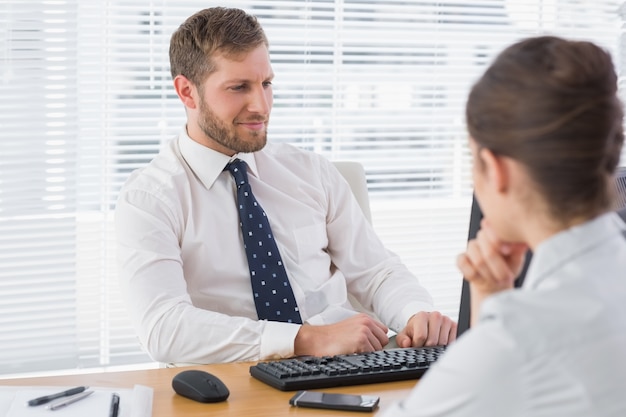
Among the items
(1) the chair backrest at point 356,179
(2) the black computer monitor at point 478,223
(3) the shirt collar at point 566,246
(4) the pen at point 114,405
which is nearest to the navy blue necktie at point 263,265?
(1) the chair backrest at point 356,179

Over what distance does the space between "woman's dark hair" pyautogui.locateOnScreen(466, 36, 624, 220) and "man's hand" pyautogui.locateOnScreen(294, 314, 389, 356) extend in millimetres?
845

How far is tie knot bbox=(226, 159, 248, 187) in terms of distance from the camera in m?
2.19

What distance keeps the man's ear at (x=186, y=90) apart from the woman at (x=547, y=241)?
4.49 feet

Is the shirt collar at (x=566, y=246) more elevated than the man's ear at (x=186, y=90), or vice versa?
the man's ear at (x=186, y=90)

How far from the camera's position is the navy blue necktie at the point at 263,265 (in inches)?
83.1

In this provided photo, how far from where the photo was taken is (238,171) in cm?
221

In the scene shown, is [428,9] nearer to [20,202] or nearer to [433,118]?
[433,118]

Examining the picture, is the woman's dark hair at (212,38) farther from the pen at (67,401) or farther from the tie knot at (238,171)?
the pen at (67,401)

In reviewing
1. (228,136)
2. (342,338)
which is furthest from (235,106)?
(342,338)

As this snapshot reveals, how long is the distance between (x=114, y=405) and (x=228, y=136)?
0.98m

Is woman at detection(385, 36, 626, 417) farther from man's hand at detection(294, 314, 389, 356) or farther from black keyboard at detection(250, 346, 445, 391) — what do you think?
man's hand at detection(294, 314, 389, 356)

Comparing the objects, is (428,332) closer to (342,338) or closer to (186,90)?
(342,338)

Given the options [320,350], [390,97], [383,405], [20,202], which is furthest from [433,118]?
[383,405]

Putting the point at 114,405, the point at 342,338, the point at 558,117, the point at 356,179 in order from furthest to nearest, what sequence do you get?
the point at 356,179 → the point at 342,338 → the point at 114,405 → the point at 558,117
